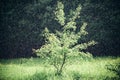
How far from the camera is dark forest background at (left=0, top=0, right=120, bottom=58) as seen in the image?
39.3 ft

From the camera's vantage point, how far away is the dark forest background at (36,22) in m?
12.0

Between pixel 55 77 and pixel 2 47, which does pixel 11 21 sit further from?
pixel 55 77

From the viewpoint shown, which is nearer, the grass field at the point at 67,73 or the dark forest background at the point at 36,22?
the grass field at the point at 67,73

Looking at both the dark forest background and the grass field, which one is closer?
the grass field

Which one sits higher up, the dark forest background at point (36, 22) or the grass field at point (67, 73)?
the dark forest background at point (36, 22)

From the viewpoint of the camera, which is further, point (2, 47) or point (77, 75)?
point (2, 47)

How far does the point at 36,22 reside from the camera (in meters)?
12.3

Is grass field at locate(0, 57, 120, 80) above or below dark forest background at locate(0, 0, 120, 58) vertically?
below

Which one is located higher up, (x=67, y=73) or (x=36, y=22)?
(x=36, y=22)

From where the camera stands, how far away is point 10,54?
40.8ft

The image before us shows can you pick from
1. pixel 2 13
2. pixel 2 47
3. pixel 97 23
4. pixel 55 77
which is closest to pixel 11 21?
pixel 2 13

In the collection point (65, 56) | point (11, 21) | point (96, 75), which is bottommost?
point (96, 75)

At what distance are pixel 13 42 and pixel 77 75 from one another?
5.63 meters

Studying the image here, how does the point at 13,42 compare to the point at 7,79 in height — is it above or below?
above
